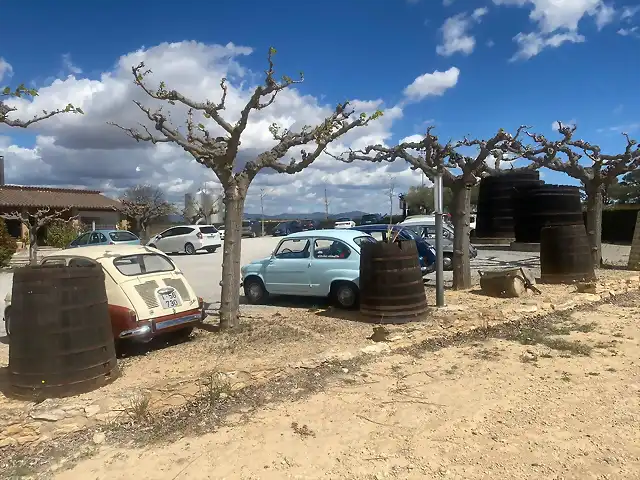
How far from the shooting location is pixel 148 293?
7109mm

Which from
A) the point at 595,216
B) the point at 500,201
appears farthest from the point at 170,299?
the point at 500,201

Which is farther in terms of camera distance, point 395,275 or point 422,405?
point 395,275

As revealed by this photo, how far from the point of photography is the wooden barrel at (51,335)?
17.6 feet

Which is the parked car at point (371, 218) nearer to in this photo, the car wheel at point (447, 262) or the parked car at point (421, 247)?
the car wheel at point (447, 262)

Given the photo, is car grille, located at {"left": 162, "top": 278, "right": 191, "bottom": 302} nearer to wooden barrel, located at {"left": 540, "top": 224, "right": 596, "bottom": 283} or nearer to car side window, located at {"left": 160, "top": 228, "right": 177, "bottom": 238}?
wooden barrel, located at {"left": 540, "top": 224, "right": 596, "bottom": 283}

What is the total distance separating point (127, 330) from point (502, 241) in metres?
26.0

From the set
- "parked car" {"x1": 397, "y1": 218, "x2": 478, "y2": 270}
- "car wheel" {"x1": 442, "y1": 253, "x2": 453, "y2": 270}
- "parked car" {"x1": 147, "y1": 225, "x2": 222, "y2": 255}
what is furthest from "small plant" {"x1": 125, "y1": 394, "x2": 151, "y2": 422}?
"parked car" {"x1": 147, "y1": 225, "x2": 222, "y2": 255}

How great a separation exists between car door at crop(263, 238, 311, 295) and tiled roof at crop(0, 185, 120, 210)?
98.8 feet

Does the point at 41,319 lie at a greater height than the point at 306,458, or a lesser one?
greater

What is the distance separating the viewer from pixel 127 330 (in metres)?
6.72

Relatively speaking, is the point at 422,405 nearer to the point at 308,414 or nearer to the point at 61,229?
the point at 308,414

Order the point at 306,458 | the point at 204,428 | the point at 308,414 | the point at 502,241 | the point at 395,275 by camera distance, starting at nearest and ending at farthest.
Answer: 1. the point at 306,458
2. the point at 204,428
3. the point at 308,414
4. the point at 395,275
5. the point at 502,241

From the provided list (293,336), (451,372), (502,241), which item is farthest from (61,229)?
(451,372)

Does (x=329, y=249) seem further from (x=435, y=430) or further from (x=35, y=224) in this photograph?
(x=35, y=224)
